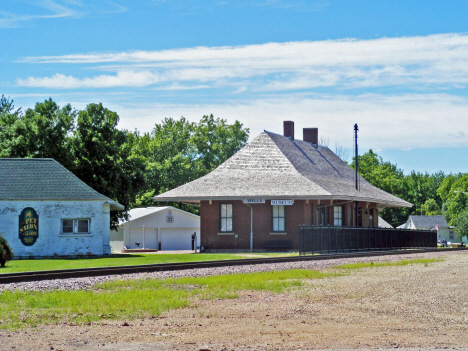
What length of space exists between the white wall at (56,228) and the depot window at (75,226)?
27 centimetres

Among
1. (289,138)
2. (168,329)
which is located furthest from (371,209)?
(168,329)

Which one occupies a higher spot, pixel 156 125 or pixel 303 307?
pixel 156 125

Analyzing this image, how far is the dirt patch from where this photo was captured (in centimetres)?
874

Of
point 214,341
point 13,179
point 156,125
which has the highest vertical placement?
point 156,125

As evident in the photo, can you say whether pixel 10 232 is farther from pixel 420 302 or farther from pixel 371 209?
pixel 371 209

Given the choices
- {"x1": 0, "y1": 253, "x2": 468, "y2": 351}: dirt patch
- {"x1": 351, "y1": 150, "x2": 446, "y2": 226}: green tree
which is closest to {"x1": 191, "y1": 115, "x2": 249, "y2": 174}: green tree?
{"x1": 351, "y1": 150, "x2": 446, "y2": 226}: green tree

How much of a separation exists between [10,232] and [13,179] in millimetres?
3420

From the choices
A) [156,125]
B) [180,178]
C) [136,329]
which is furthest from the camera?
[156,125]

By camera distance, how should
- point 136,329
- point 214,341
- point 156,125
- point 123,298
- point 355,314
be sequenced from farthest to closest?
point 156,125 → point 123,298 → point 355,314 → point 136,329 → point 214,341

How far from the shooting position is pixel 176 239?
191 feet

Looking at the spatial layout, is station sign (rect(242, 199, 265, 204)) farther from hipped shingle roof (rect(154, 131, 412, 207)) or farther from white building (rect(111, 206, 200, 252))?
white building (rect(111, 206, 200, 252))

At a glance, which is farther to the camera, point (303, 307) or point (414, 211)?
point (414, 211)

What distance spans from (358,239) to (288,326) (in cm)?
2887

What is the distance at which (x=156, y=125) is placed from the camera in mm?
104062
